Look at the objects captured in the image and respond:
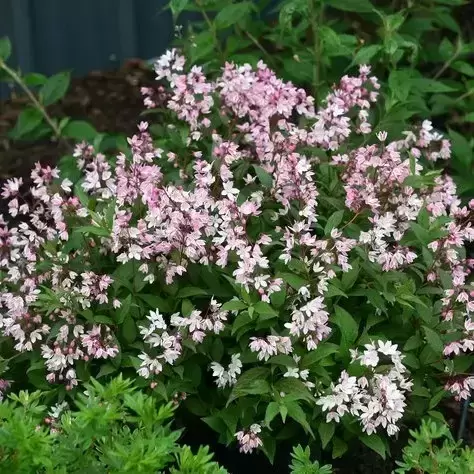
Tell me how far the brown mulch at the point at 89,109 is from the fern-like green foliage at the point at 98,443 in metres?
3.39

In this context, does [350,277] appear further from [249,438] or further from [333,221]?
[249,438]

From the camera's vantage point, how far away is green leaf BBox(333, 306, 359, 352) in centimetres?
381

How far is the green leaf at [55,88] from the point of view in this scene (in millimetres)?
5551

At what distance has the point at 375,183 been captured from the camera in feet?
13.3

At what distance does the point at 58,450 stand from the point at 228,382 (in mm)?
1127

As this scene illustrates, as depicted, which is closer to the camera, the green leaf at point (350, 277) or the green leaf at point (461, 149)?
the green leaf at point (350, 277)

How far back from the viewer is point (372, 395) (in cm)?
369

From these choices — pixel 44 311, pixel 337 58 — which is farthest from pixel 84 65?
pixel 44 311

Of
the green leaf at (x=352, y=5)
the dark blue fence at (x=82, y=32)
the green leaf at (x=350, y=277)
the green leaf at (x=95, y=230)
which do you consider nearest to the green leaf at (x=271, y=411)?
the green leaf at (x=350, y=277)

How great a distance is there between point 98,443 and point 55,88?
2924 mm

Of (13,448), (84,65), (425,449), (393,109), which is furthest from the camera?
(84,65)

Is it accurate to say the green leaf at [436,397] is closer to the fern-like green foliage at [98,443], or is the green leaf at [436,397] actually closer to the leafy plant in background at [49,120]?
the fern-like green foliage at [98,443]

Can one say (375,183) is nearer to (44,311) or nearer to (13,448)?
(44,311)

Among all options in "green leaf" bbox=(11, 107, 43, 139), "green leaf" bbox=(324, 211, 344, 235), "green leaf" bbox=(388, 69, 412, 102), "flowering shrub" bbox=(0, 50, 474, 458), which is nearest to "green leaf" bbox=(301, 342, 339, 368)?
"flowering shrub" bbox=(0, 50, 474, 458)
